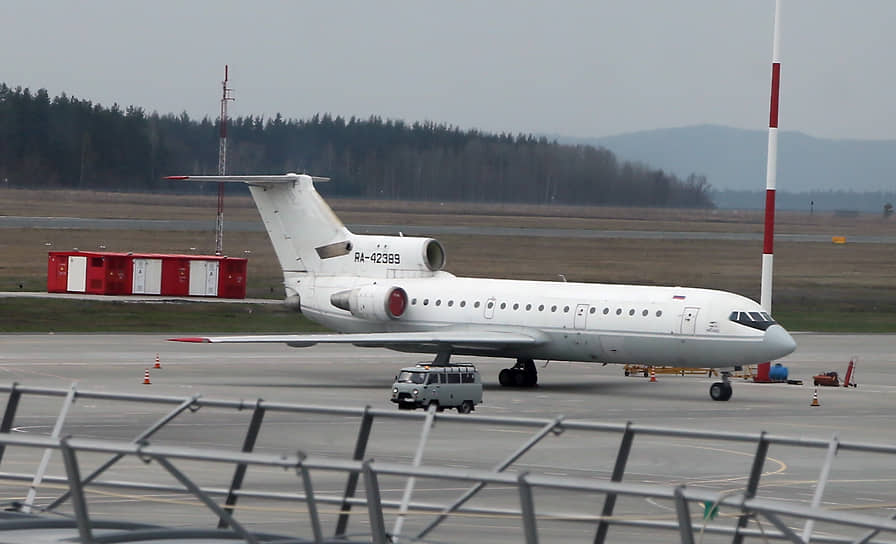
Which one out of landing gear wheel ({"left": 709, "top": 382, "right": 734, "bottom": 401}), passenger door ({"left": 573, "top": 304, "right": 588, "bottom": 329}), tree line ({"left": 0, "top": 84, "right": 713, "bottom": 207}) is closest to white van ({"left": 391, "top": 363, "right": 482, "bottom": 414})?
passenger door ({"left": 573, "top": 304, "right": 588, "bottom": 329})

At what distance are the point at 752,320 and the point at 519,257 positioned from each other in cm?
6231

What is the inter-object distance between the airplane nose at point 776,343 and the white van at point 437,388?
Answer: 872 centimetres

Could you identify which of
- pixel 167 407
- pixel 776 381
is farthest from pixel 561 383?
pixel 167 407

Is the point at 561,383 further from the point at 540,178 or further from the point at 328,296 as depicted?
the point at 540,178

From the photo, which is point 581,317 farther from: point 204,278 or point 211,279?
point 204,278

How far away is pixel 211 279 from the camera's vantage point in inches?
2704

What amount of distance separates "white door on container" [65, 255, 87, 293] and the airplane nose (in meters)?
38.9

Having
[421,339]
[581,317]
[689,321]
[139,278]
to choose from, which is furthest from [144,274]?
[689,321]

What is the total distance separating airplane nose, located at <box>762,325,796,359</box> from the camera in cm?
3781

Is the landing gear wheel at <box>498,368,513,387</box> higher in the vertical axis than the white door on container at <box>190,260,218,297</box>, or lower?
lower

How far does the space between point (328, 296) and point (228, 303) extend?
74.8 feet

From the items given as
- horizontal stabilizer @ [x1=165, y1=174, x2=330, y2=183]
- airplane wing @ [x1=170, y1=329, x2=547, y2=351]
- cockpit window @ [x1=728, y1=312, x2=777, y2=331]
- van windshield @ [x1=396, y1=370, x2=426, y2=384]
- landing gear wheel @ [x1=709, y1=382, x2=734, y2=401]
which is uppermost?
horizontal stabilizer @ [x1=165, y1=174, x2=330, y2=183]

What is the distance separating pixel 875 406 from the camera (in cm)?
3744

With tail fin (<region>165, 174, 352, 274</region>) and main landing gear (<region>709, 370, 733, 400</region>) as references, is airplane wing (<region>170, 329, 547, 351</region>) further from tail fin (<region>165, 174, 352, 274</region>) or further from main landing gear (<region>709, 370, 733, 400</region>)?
main landing gear (<region>709, 370, 733, 400</region>)
